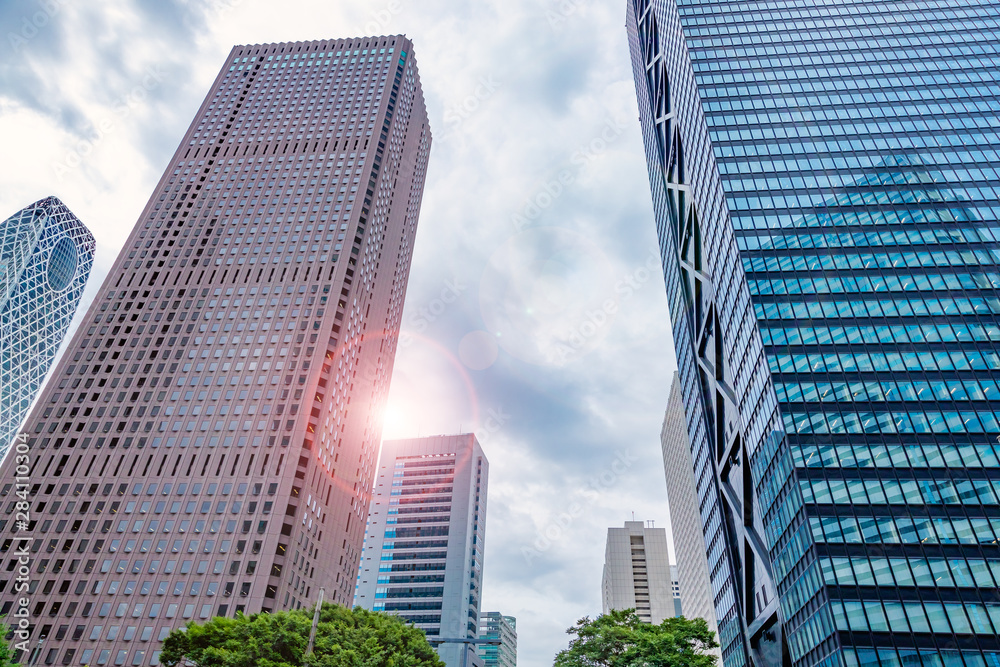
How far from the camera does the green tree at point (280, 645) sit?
4425 centimetres

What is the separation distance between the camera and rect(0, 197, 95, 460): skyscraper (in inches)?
6024

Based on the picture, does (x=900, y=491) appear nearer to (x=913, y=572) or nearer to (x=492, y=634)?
(x=913, y=572)

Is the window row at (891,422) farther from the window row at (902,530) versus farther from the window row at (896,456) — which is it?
the window row at (902,530)

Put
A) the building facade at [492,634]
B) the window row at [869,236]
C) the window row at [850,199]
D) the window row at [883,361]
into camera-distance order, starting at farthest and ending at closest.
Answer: the building facade at [492,634]
the window row at [850,199]
the window row at [869,236]
the window row at [883,361]

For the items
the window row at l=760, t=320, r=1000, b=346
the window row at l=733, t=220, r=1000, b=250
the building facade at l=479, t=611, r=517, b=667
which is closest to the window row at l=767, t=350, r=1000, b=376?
the window row at l=760, t=320, r=1000, b=346

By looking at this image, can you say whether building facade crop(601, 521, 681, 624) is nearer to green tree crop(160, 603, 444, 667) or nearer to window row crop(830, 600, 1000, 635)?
window row crop(830, 600, 1000, 635)

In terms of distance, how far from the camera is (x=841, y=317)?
6894 cm

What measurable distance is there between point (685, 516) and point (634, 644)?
11526cm

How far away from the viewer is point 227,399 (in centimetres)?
9681

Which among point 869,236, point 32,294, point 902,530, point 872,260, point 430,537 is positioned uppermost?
point 32,294

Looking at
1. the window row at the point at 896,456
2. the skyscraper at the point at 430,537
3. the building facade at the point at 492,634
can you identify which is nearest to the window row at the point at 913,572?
the window row at the point at 896,456

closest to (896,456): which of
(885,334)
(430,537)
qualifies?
(885,334)

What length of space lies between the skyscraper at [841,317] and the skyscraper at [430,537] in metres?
75.7

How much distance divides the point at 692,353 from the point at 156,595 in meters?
78.3
